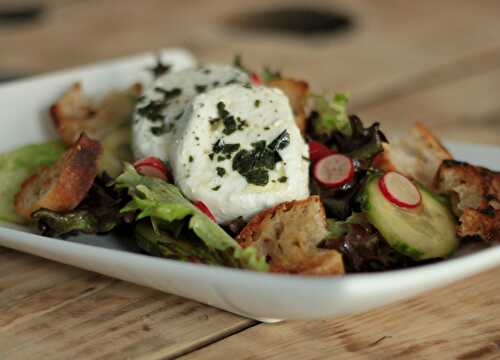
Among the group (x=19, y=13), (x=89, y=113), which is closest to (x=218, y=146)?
(x=89, y=113)

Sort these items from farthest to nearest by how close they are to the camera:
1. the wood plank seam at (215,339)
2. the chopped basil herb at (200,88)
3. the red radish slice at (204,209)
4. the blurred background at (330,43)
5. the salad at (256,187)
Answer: the blurred background at (330,43) → the chopped basil herb at (200,88) → the red radish slice at (204,209) → the salad at (256,187) → the wood plank seam at (215,339)

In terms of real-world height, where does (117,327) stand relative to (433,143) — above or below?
below

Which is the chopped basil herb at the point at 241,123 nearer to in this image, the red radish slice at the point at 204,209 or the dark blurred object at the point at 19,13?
the red radish slice at the point at 204,209

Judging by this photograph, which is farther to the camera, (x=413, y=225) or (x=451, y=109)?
(x=451, y=109)

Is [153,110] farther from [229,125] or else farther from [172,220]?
[172,220]

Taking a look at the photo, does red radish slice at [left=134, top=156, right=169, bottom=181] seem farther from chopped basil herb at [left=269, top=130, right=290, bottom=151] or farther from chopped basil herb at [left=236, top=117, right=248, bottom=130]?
chopped basil herb at [left=269, top=130, right=290, bottom=151]

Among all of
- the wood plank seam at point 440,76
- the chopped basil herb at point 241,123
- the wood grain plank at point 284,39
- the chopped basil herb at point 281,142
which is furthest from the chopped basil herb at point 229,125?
the wood grain plank at point 284,39

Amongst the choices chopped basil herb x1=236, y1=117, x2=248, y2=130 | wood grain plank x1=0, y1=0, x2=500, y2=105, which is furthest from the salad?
wood grain plank x1=0, y1=0, x2=500, y2=105

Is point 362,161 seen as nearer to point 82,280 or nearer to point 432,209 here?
point 432,209
